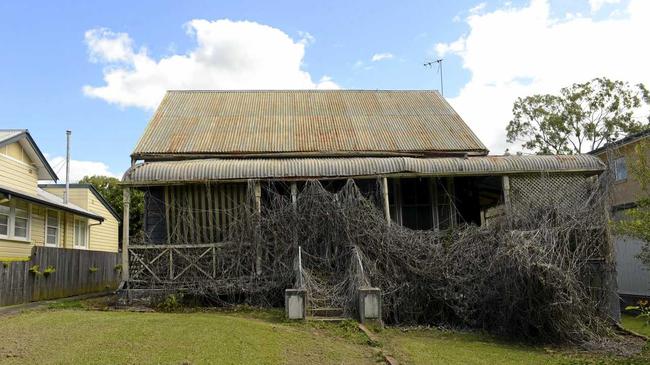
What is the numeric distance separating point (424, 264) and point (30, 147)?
1548cm

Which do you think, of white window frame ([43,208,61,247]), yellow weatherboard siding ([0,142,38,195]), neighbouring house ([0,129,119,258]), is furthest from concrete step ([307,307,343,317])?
white window frame ([43,208,61,247])

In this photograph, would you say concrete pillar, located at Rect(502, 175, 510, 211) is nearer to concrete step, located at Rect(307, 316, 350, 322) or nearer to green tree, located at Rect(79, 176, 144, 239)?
concrete step, located at Rect(307, 316, 350, 322)

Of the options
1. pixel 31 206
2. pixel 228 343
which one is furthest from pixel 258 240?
pixel 31 206

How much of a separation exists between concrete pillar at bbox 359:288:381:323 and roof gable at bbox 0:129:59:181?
1358cm

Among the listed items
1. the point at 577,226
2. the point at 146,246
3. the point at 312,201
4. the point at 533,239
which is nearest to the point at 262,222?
the point at 312,201

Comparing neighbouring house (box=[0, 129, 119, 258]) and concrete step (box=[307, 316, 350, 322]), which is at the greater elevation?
neighbouring house (box=[0, 129, 119, 258])

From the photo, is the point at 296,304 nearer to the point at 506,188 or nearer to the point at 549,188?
the point at 506,188

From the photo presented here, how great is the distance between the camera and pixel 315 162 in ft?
46.1

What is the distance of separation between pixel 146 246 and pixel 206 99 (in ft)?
26.3

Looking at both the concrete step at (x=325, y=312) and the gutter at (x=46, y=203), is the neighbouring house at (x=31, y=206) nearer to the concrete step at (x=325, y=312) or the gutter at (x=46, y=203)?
the gutter at (x=46, y=203)

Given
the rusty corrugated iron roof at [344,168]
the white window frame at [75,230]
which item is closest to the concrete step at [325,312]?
the rusty corrugated iron roof at [344,168]

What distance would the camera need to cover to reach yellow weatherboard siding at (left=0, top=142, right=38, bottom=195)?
17641 millimetres

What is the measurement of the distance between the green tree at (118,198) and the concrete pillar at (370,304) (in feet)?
87.4

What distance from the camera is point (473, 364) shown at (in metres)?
8.13
